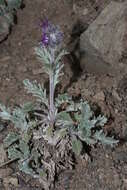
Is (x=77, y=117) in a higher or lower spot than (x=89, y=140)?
higher

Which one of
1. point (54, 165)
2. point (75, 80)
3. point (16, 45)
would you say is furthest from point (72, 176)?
point (16, 45)

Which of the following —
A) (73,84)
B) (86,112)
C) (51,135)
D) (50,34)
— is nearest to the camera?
(50,34)

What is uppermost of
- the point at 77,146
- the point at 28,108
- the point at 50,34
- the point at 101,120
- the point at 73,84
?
the point at 50,34

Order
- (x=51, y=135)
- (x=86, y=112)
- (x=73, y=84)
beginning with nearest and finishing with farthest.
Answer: (x=86, y=112)
(x=51, y=135)
(x=73, y=84)

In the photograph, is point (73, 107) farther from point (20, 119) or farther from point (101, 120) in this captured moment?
point (20, 119)

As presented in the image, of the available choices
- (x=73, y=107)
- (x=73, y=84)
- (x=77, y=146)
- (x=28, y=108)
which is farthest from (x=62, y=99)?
(x=73, y=84)

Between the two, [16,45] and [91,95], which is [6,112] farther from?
[16,45]

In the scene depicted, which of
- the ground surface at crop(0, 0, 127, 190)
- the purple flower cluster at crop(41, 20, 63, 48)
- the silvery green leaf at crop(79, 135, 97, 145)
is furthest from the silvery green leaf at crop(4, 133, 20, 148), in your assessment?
the purple flower cluster at crop(41, 20, 63, 48)
